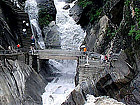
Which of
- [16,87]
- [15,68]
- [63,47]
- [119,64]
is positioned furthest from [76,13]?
[16,87]

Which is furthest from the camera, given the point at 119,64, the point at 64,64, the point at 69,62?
the point at 64,64

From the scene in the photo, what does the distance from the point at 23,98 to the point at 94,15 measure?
622 inches

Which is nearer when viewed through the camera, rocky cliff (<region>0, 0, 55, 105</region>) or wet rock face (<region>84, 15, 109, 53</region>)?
rocky cliff (<region>0, 0, 55, 105</region>)

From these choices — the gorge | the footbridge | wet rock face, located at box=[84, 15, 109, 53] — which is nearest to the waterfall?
the gorge

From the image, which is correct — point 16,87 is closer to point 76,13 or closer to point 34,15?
point 34,15

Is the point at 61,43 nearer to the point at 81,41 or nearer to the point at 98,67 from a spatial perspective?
the point at 81,41

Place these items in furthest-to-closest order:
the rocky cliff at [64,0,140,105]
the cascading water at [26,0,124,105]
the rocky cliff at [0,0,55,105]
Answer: the cascading water at [26,0,124,105]
the rocky cliff at [0,0,55,105]
the rocky cliff at [64,0,140,105]

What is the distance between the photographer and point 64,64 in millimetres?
26938

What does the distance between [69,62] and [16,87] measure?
47.3 ft

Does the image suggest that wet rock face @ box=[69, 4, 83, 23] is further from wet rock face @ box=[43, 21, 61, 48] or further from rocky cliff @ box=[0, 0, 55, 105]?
rocky cliff @ box=[0, 0, 55, 105]

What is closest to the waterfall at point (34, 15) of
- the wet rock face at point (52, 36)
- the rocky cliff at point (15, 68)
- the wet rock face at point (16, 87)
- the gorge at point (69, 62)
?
the gorge at point (69, 62)

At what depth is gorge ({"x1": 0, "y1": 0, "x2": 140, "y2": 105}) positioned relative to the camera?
37.2 feet

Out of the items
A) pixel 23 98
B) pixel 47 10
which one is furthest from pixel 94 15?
pixel 23 98

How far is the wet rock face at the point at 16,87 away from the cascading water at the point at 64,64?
1.75 m
